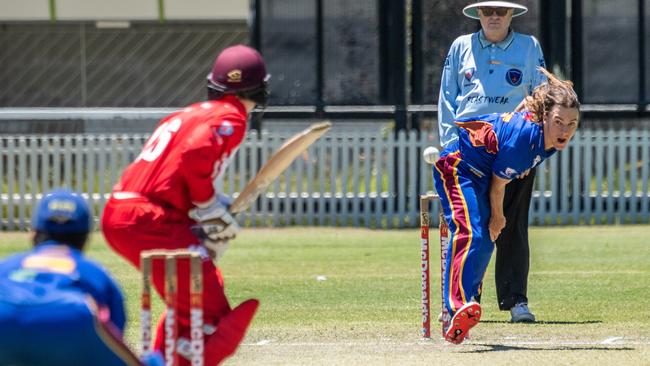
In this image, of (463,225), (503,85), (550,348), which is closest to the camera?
(550,348)

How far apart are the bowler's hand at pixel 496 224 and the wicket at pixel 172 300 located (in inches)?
123

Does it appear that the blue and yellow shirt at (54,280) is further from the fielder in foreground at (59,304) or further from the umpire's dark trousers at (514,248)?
the umpire's dark trousers at (514,248)

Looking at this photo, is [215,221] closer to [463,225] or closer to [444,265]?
[463,225]

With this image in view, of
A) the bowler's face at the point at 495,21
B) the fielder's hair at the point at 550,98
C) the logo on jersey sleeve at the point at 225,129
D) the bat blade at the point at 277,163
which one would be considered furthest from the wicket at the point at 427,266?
the logo on jersey sleeve at the point at 225,129

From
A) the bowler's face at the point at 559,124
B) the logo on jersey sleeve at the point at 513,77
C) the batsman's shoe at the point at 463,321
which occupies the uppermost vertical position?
the logo on jersey sleeve at the point at 513,77

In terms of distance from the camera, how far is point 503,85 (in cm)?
1005

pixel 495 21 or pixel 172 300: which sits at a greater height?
pixel 495 21

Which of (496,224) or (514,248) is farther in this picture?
(514,248)

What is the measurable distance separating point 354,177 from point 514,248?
836 cm

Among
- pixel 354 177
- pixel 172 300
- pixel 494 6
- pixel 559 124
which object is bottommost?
pixel 354 177

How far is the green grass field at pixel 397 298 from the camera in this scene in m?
8.66

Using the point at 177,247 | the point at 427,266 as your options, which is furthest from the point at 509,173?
the point at 177,247

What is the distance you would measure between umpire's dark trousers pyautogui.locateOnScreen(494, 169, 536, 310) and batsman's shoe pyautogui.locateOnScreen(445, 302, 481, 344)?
5.66 ft

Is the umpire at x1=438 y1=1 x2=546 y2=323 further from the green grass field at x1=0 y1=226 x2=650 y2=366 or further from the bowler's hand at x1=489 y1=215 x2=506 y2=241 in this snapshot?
the bowler's hand at x1=489 y1=215 x2=506 y2=241
